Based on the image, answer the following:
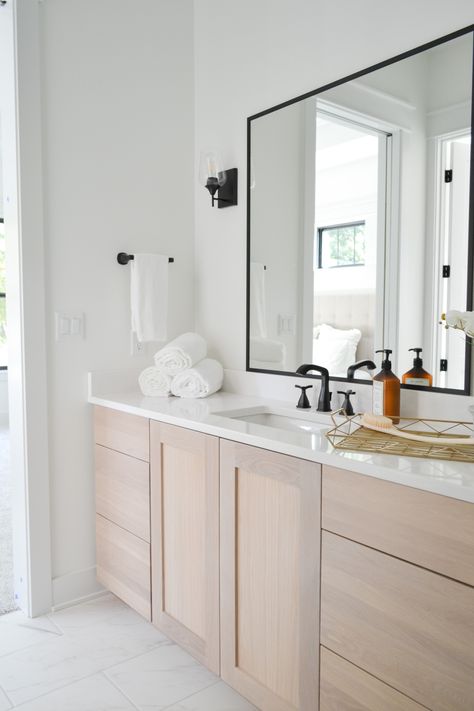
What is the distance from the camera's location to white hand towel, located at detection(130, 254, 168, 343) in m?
2.28

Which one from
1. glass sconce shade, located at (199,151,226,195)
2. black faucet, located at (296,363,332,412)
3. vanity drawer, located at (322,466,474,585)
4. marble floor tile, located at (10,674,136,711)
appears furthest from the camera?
glass sconce shade, located at (199,151,226,195)

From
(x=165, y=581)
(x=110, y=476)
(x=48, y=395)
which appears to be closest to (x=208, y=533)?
(x=165, y=581)

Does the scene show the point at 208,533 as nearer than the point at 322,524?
No

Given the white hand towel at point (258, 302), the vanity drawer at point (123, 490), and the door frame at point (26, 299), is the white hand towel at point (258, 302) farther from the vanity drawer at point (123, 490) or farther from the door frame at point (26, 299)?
the door frame at point (26, 299)

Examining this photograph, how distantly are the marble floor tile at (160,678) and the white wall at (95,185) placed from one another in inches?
19.4

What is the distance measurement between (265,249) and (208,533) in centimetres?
112

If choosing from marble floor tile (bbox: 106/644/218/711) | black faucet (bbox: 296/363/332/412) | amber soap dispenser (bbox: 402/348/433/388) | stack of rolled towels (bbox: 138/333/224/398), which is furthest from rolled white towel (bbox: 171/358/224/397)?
marble floor tile (bbox: 106/644/218/711)

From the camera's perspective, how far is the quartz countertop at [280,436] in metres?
1.08

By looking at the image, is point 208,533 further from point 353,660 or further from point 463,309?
point 463,309

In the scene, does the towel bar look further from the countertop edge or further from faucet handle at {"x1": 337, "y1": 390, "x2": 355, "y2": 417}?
faucet handle at {"x1": 337, "y1": 390, "x2": 355, "y2": 417}

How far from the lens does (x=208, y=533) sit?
165 cm

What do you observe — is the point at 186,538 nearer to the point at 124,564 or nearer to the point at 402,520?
the point at 124,564

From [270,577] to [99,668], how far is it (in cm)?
79

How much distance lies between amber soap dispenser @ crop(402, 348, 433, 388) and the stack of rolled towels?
815 millimetres
